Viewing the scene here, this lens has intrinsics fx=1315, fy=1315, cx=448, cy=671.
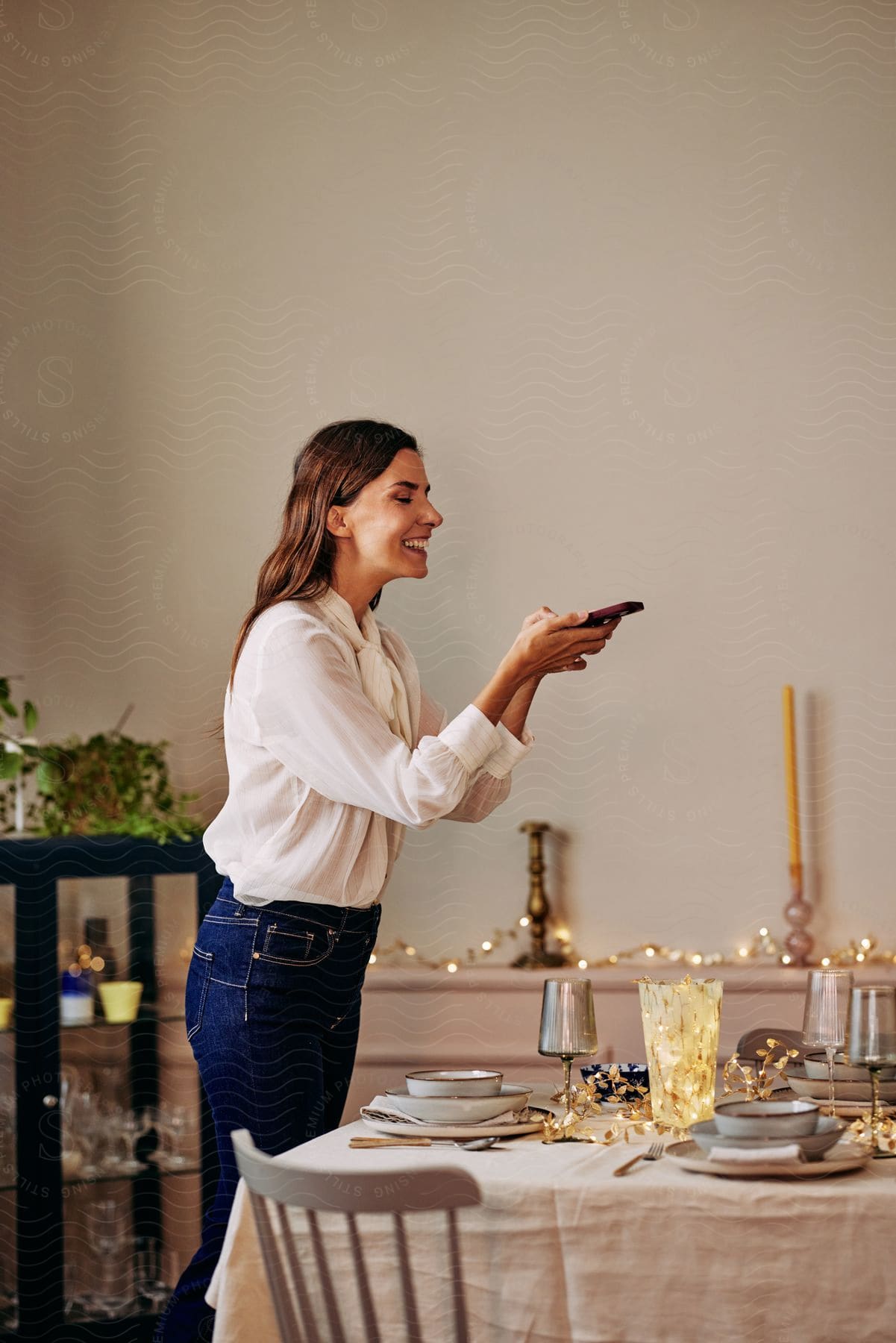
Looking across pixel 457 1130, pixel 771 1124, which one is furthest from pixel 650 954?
pixel 771 1124

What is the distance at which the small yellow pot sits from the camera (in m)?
2.11

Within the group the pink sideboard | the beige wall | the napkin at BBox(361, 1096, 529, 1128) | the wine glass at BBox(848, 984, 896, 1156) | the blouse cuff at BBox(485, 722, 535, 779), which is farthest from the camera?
the beige wall

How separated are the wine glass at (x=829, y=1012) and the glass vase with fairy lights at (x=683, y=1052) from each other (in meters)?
0.16

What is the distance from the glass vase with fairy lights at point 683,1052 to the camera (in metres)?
1.26

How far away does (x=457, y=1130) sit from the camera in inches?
48.0

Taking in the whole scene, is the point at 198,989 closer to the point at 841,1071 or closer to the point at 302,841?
the point at 302,841

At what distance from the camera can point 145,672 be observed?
8.04 feet

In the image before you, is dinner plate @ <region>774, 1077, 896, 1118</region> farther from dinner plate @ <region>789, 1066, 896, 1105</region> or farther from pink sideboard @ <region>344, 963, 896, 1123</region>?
pink sideboard @ <region>344, 963, 896, 1123</region>

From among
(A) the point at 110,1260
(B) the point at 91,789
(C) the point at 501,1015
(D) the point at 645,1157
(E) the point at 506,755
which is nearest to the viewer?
(D) the point at 645,1157

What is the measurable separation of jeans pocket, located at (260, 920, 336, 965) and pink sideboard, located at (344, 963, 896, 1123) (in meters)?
0.84

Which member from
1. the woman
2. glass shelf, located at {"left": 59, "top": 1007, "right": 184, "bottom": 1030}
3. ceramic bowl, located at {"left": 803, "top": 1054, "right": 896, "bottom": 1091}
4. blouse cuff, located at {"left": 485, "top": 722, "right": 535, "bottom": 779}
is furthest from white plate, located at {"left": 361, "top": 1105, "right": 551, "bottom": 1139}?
glass shelf, located at {"left": 59, "top": 1007, "right": 184, "bottom": 1030}

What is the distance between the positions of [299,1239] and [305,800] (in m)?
0.53

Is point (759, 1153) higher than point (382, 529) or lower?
lower

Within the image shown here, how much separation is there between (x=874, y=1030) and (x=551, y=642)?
1.90 feet
